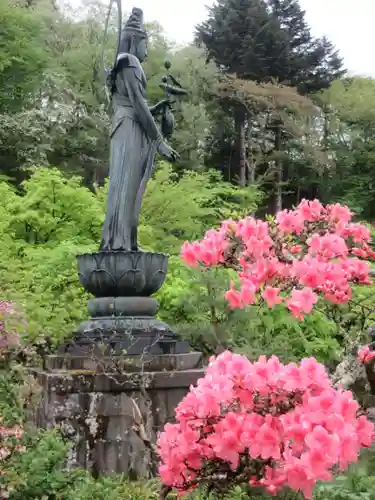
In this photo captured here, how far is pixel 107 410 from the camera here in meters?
5.12

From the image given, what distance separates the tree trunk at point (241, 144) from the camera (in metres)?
21.7

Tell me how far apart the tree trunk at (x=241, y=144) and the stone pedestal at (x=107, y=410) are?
16.4 meters

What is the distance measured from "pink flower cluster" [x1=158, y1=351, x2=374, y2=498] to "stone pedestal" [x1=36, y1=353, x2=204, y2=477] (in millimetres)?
2902

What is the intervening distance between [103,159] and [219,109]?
5.68 metres

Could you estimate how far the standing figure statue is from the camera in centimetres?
664

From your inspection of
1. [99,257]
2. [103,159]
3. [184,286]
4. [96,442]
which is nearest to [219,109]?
[103,159]

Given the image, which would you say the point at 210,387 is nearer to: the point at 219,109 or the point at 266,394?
the point at 266,394

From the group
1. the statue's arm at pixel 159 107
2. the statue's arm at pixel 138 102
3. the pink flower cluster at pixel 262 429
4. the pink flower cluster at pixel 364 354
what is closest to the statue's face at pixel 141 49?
the statue's arm at pixel 138 102

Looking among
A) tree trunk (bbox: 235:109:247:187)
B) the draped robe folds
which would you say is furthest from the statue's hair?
tree trunk (bbox: 235:109:247:187)

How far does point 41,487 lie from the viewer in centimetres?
378

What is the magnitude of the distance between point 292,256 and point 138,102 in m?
3.94

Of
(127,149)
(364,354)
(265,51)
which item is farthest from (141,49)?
(265,51)

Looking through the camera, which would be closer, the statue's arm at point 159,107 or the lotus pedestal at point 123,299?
the lotus pedestal at point 123,299

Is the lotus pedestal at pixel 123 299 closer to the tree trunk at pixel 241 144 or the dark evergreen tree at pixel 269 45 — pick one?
the tree trunk at pixel 241 144
